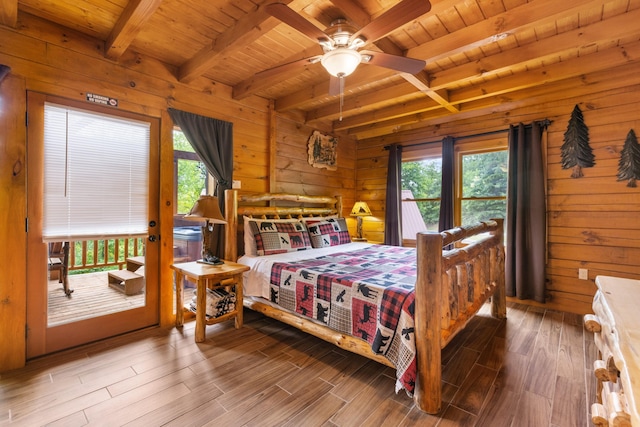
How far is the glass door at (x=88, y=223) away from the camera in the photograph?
2.20 metres

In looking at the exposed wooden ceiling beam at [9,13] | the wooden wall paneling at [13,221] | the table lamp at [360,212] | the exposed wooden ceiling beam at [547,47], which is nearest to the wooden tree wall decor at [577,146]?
the exposed wooden ceiling beam at [547,47]

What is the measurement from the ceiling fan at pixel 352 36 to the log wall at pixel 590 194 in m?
2.49

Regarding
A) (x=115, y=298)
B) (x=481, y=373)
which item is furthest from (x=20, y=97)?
(x=481, y=373)

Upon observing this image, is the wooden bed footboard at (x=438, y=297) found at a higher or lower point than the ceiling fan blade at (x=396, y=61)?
lower

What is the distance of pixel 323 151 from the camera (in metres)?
4.55

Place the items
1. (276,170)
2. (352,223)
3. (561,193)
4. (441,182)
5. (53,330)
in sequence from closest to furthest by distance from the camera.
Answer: (53,330)
(561,193)
(276,170)
(441,182)
(352,223)

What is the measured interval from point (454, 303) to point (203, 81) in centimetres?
318

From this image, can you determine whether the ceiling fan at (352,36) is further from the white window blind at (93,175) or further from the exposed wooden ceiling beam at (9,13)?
the exposed wooden ceiling beam at (9,13)

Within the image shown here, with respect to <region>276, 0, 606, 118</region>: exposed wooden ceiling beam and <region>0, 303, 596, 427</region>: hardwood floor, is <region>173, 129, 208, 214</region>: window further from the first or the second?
<region>276, 0, 606, 118</region>: exposed wooden ceiling beam

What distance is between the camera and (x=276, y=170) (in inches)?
152

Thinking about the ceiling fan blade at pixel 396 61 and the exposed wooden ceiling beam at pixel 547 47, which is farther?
the exposed wooden ceiling beam at pixel 547 47

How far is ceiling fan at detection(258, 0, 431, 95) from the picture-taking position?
144cm

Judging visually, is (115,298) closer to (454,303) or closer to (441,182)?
(454,303)

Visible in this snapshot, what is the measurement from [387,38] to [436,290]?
6.58 feet
